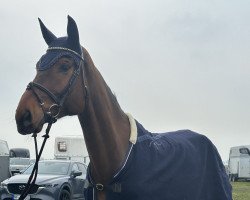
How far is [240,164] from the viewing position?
3919cm

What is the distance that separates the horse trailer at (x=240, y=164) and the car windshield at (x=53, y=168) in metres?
25.0

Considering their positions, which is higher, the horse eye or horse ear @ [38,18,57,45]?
horse ear @ [38,18,57,45]

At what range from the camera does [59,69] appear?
3.86 metres

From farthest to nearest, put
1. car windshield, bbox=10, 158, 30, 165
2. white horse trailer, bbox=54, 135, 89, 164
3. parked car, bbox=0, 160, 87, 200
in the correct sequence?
white horse trailer, bbox=54, 135, 89, 164
car windshield, bbox=10, 158, 30, 165
parked car, bbox=0, 160, 87, 200

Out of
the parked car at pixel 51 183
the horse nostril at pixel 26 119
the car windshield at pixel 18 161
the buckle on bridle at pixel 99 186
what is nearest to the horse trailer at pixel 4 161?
the parked car at pixel 51 183

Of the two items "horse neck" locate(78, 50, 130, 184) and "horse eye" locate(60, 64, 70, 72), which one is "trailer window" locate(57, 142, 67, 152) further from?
"horse eye" locate(60, 64, 70, 72)

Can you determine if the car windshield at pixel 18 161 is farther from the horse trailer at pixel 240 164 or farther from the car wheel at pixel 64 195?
the car wheel at pixel 64 195

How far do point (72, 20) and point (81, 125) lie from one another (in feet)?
2.89

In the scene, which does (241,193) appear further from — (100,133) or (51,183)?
(100,133)

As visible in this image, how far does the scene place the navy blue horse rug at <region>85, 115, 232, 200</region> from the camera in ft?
13.1

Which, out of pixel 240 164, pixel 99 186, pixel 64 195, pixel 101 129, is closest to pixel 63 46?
pixel 101 129

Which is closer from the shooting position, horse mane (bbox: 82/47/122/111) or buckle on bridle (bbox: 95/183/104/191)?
buckle on bridle (bbox: 95/183/104/191)

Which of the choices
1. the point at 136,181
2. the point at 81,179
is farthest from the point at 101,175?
the point at 81,179

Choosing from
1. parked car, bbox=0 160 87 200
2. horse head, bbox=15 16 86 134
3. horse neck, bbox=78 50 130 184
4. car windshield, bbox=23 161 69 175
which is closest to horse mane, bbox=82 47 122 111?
horse neck, bbox=78 50 130 184
